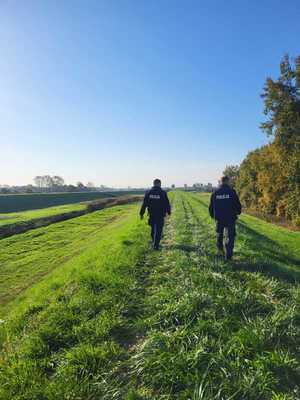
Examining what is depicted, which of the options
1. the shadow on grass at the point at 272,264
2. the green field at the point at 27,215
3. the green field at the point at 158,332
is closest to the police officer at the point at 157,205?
the green field at the point at 158,332

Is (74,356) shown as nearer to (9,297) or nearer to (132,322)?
(132,322)

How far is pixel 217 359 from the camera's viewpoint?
10.2 feet

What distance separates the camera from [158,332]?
3.77 meters

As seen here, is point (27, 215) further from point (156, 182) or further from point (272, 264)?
point (272, 264)

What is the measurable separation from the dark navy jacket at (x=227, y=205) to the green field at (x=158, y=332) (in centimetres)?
126

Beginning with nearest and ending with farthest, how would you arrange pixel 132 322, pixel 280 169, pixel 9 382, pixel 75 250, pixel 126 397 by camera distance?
pixel 126 397
pixel 9 382
pixel 132 322
pixel 75 250
pixel 280 169

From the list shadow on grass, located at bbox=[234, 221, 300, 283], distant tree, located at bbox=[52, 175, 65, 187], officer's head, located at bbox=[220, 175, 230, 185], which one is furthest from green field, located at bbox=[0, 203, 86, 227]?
distant tree, located at bbox=[52, 175, 65, 187]

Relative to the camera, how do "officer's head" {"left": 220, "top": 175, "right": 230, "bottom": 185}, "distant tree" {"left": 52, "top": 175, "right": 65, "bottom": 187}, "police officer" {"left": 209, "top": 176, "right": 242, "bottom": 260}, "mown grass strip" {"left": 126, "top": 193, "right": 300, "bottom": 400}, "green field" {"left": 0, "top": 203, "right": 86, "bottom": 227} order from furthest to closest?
"distant tree" {"left": 52, "top": 175, "right": 65, "bottom": 187} < "green field" {"left": 0, "top": 203, "right": 86, "bottom": 227} < "officer's head" {"left": 220, "top": 175, "right": 230, "bottom": 185} < "police officer" {"left": 209, "top": 176, "right": 242, "bottom": 260} < "mown grass strip" {"left": 126, "top": 193, "right": 300, "bottom": 400}

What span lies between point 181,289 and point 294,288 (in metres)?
2.38

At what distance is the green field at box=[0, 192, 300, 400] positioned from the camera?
9.44ft

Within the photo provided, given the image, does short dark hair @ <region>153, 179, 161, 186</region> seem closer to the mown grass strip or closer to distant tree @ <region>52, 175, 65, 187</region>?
the mown grass strip

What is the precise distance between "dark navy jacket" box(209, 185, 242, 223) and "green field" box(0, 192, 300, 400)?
126 centimetres

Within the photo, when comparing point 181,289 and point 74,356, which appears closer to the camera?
point 74,356

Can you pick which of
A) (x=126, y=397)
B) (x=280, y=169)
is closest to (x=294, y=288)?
(x=126, y=397)
